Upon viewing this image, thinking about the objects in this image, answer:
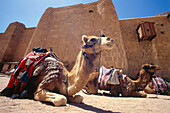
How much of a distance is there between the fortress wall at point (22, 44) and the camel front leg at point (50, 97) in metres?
14.1

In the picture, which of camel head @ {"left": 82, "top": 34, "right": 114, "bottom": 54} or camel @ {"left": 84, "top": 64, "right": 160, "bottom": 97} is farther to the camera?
camel @ {"left": 84, "top": 64, "right": 160, "bottom": 97}

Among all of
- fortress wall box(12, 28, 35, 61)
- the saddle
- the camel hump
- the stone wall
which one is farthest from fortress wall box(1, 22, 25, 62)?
the camel hump

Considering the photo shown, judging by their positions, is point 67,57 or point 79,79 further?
point 67,57

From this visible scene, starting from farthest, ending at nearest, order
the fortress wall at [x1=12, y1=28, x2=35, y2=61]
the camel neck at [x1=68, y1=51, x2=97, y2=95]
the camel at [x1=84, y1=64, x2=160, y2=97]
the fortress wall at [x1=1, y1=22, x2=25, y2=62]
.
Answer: the fortress wall at [x1=12, y1=28, x2=35, y2=61], the fortress wall at [x1=1, y1=22, x2=25, y2=62], the camel at [x1=84, y1=64, x2=160, y2=97], the camel neck at [x1=68, y1=51, x2=97, y2=95]

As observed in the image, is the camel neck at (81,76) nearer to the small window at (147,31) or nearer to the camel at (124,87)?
the camel at (124,87)

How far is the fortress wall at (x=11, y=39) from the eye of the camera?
13.0 metres

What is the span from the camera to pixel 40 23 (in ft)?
37.9

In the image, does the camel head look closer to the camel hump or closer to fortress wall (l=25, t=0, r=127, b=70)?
the camel hump

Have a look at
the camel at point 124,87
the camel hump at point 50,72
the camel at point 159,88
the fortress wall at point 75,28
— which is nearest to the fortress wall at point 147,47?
the fortress wall at point 75,28

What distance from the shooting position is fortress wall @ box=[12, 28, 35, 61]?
1357 cm

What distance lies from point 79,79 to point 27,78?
3.96 ft

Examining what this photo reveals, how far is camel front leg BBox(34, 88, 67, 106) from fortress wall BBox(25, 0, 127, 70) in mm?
6921

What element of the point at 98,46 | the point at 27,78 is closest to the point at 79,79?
the point at 98,46

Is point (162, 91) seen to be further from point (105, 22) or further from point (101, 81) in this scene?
point (105, 22)
